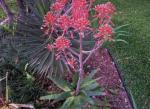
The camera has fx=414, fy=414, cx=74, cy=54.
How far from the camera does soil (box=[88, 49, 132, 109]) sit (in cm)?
512

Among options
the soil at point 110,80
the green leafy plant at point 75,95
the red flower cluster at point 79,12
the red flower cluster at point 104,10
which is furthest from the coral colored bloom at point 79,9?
the soil at point 110,80

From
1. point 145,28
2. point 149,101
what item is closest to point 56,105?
point 149,101

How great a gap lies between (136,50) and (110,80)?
167 cm

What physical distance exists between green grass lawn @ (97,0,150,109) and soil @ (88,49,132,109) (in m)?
0.29

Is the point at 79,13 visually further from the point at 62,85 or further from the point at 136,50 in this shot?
the point at 136,50

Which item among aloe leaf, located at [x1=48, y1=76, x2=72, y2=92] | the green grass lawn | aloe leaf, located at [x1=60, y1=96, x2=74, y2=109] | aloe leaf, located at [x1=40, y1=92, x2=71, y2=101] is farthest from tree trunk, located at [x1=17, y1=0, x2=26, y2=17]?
the green grass lawn

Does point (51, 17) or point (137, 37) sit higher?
point (51, 17)

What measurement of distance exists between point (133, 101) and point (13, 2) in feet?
15.1

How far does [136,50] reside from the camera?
7082 millimetres

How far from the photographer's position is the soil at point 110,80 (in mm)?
5124

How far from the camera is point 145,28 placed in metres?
8.08

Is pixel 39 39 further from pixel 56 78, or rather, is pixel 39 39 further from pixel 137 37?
pixel 137 37

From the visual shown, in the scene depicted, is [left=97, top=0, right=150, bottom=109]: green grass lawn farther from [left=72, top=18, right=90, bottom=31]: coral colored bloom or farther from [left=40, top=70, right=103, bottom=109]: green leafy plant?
[left=72, top=18, right=90, bottom=31]: coral colored bloom

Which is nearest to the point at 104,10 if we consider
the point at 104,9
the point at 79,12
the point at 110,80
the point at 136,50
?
the point at 104,9
